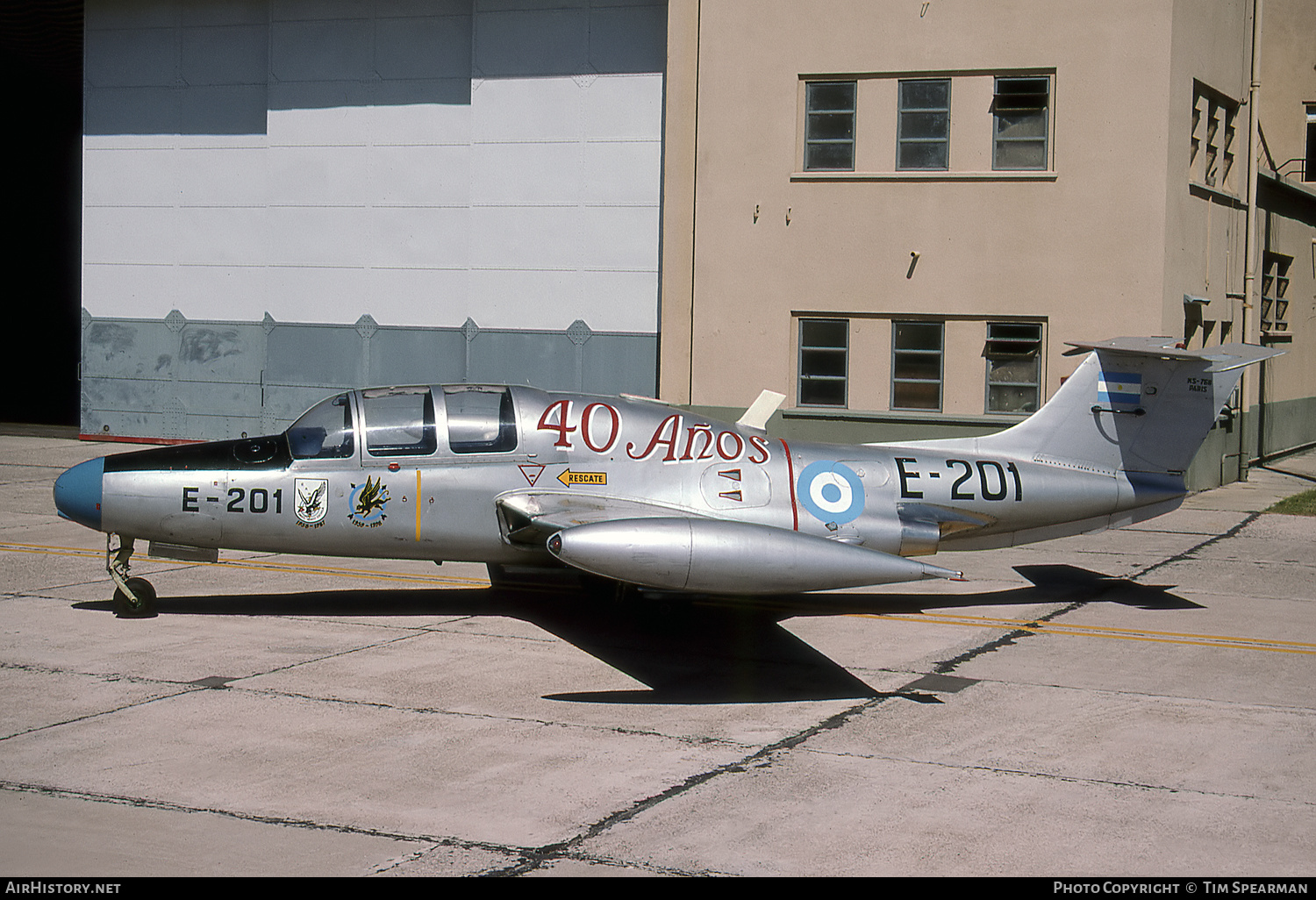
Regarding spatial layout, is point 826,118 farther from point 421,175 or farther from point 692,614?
point 692,614

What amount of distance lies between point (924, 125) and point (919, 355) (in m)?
4.04

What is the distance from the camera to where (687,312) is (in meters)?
23.8

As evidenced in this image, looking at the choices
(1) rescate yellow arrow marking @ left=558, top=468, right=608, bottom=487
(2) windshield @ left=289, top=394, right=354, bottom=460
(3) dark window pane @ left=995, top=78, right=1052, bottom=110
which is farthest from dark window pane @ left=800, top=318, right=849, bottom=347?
(2) windshield @ left=289, top=394, right=354, bottom=460

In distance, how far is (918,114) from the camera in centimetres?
2219

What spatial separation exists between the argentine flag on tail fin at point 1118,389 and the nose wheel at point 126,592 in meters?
9.31

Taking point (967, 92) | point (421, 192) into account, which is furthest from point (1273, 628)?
point (421, 192)

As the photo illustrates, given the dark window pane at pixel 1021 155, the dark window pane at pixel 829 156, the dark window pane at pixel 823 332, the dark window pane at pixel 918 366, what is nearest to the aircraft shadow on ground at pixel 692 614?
the dark window pane at pixel 918 366

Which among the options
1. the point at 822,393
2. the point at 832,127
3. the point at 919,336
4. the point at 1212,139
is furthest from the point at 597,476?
the point at 1212,139

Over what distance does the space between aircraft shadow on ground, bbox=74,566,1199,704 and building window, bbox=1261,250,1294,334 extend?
56.1ft

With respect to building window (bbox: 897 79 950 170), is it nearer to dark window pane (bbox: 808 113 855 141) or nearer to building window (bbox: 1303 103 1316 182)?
dark window pane (bbox: 808 113 855 141)

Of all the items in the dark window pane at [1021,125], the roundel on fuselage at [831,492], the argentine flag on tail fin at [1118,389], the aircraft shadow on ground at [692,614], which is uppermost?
the dark window pane at [1021,125]

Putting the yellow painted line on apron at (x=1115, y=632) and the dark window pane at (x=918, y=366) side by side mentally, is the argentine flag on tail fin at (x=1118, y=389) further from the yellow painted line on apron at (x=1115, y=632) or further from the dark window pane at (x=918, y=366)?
the dark window pane at (x=918, y=366)

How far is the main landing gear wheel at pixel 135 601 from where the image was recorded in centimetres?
1141

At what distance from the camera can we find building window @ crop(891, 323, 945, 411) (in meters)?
22.3
